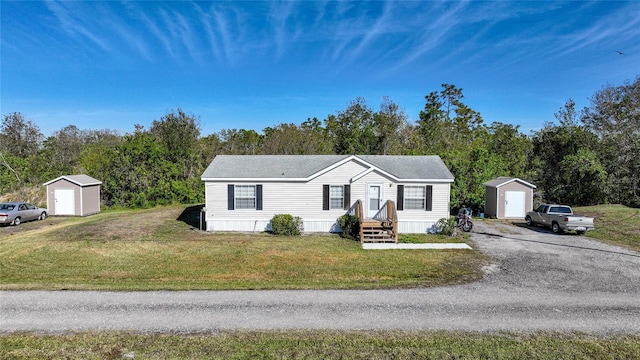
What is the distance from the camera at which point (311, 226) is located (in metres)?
18.9

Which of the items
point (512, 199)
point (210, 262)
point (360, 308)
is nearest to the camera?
point (360, 308)

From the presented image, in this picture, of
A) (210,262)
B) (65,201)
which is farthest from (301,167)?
(65,201)

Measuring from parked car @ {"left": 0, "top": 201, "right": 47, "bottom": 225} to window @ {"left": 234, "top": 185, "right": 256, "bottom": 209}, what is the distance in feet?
45.5

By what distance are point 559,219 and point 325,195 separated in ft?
41.2

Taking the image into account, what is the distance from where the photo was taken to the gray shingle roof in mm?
18797

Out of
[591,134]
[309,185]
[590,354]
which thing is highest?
[591,134]

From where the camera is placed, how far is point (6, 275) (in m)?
10.9

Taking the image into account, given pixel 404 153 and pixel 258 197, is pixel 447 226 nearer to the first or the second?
pixel 258 197

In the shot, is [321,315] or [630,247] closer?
[321,315]

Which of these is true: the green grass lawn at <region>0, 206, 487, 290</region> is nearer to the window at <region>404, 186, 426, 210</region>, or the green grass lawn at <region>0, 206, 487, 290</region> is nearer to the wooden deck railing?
the wooden deck railing

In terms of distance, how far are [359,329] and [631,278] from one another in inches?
380

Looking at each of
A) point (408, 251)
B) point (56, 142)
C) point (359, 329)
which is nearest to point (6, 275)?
point (359, 329)

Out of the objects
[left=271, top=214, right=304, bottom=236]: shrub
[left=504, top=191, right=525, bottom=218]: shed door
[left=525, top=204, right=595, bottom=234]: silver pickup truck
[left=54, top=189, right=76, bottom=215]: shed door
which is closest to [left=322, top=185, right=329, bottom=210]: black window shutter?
[left=271, top=214, right=304, bottom=236]: shrub

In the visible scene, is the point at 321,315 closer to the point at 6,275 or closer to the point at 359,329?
the point at 359,329
